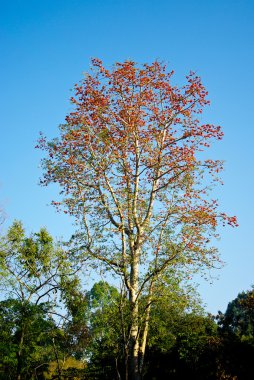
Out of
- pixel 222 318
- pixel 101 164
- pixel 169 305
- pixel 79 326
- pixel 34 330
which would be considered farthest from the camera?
pixel 222 318

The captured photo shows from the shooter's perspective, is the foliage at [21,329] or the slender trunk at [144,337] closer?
the slender trunk at [144,337]

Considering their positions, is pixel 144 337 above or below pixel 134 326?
below

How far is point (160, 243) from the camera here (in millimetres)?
14562

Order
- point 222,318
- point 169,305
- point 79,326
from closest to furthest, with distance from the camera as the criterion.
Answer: point 169,305
point 79,326
point 222,318

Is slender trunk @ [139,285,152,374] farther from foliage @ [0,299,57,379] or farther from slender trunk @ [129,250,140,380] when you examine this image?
foliage @ [0,299,57,379]

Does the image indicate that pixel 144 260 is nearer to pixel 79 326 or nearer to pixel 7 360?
pixel 7 360

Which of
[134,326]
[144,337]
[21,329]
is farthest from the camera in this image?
[21,329]

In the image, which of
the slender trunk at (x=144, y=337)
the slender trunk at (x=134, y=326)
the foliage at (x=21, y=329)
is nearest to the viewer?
the slender trunk at (x=134, y=326)

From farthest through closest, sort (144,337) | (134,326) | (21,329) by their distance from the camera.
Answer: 1. (21,329)
2. (144,337)
3. (134,326)

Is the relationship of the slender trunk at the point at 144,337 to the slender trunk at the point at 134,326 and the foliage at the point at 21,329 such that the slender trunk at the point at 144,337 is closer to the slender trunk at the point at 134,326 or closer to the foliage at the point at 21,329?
the slender trunk at the point at 134,326

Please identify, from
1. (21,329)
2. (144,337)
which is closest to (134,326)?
(144,337)

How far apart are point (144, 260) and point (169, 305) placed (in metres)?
1.84

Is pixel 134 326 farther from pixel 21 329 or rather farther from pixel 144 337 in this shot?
pixel 21 329

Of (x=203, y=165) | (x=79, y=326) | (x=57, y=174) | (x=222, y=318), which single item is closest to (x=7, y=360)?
(x=79, y=326)
